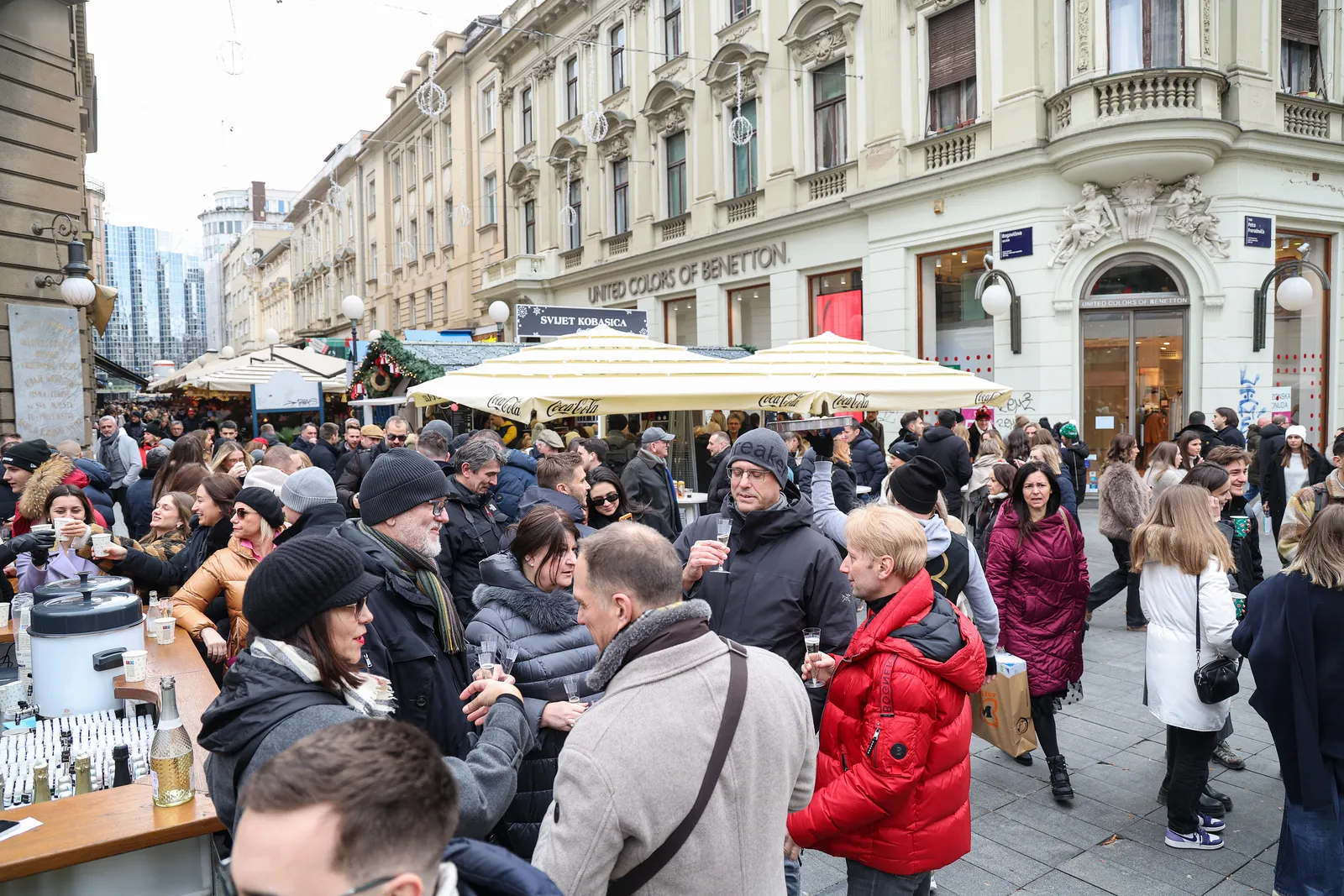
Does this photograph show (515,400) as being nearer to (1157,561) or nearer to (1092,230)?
(1157,561)

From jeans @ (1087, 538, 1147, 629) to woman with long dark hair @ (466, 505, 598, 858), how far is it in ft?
18.4

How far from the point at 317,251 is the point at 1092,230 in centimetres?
4725

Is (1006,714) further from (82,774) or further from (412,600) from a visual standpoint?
(82,774)

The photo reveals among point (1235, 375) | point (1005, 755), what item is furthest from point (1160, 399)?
point (1005, 755)

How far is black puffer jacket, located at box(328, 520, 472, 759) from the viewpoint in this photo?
2.78 m

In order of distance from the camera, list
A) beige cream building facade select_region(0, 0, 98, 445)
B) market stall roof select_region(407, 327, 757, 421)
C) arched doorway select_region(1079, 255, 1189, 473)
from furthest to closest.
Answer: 1. arched doorway select_region(1079, 255, 1189, 473)
2. beige cream building facade select_region(0, 0, 98, 445)
3. market stall roof select_region(407, 327, 757, 421)

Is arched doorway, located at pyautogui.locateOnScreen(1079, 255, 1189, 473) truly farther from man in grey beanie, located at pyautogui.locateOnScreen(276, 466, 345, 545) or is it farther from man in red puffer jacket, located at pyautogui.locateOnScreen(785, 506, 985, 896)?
man in grey beanie, located at pyautogui.locateOnScreen(276, 466, 345, 545)

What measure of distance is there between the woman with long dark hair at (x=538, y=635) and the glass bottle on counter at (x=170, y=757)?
942 mm

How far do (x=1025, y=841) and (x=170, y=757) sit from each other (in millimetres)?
3850

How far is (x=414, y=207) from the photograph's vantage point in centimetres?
3778

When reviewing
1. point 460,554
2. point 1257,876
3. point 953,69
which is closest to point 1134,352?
point 953,69

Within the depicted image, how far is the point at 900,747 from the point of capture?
8.89 ft

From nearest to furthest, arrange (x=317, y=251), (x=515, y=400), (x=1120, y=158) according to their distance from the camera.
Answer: (x=515, y=400) < (x=1120, y=158) < (x=317, y=251)

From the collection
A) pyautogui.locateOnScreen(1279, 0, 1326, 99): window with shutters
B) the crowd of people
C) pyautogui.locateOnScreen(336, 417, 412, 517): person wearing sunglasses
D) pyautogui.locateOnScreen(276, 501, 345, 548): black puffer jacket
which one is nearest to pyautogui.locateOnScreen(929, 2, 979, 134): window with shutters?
pyautogui.locateOnScreen(1279, 0, 1326, 99): window with shutters
